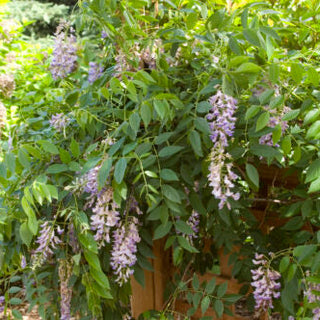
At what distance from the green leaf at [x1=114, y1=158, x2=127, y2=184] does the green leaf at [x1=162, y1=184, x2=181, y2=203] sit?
11 centimetres

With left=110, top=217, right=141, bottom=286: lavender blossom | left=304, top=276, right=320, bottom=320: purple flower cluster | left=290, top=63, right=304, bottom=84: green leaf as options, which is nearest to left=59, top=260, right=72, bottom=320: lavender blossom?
left=110, top=217, right=141, bottom=286: lavender blossom

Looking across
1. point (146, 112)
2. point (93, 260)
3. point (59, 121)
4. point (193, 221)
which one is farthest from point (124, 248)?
point (59, 121)

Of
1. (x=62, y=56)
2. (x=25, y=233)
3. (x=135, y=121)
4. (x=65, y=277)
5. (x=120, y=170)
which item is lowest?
(x=65, y=277)

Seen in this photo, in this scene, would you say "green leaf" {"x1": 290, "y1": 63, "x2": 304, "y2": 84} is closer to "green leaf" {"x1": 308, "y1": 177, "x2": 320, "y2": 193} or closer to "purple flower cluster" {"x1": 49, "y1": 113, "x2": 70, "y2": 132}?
"green leaf" {"x1": 308, "y1": 177, "x2": 320, "y2": 193}

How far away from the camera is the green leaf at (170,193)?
1.03m

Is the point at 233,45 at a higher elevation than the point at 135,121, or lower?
higher

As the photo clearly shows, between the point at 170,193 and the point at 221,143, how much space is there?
157mm

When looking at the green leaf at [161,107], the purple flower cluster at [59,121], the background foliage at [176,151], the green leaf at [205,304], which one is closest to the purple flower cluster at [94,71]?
the background foliage at [176,151]

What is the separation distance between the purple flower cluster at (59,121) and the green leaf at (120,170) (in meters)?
0.38

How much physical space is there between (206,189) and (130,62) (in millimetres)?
382

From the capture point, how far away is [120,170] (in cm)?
99

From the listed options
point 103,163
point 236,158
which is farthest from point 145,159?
point 236,158

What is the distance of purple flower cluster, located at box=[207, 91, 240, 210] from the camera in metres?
0.99

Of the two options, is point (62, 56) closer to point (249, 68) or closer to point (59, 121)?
point (59, 121)
